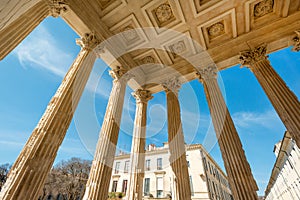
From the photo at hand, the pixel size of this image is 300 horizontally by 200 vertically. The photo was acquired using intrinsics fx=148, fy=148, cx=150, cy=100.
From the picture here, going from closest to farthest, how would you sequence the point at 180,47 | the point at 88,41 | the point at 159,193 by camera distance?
the point at 88,41 → the point at 180,47 → the point at 159,193

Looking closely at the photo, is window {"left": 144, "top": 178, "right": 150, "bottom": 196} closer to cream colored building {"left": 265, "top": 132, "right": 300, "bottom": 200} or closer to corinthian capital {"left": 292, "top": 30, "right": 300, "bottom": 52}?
cream colored building {"left": 265, "top": 132, "right": 300, "bottom": 200}

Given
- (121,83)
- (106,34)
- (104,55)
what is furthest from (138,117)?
(106,34)

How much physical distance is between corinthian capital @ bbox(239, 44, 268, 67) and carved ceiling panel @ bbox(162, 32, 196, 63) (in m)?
3.24

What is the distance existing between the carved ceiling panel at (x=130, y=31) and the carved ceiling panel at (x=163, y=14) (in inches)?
33.8

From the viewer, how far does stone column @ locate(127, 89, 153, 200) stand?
7942 mm

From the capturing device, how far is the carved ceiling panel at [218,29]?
9.16 meters

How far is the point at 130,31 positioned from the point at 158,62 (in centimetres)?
331

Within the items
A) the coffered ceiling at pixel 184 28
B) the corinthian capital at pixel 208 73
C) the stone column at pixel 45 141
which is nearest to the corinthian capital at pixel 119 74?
the coffered ceiling at pixel 184 28

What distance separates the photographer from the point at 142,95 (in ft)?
39.0

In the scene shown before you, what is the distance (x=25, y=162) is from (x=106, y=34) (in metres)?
7.99

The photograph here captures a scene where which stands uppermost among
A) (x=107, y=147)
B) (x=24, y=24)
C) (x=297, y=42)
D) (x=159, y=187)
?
(x=297, y=42)

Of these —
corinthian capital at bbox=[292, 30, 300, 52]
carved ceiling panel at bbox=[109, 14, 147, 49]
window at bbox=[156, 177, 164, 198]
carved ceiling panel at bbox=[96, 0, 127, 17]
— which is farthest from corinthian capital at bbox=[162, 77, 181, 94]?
window at bbox=[156, 177, 164, 198]

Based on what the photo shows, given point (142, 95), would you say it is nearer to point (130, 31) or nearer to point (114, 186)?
point (130, 31)

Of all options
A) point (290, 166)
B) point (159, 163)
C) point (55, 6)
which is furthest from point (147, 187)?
point (55, 6)
